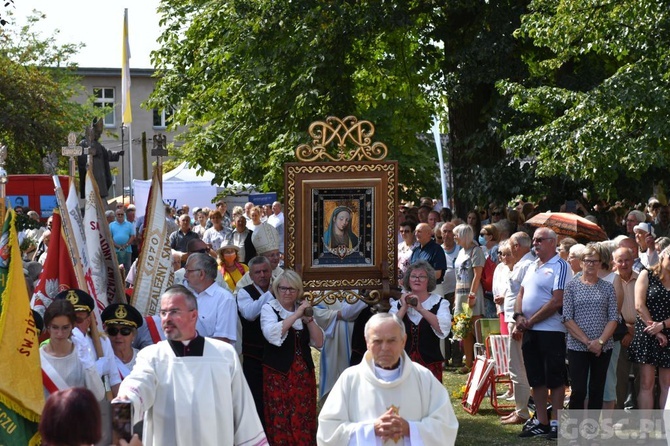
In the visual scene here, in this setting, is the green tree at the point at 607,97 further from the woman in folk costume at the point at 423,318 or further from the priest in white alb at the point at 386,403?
the priest in white alb at the point at 386,403

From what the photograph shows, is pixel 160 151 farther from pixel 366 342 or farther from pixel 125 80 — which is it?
pixel 125 80

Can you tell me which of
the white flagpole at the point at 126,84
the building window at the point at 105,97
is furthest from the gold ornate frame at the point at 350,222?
the building window at the point at 105,97

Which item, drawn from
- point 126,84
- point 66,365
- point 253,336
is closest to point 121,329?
point 66,365

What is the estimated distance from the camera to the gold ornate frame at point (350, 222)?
10.3 m

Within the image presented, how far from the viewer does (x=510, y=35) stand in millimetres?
19562

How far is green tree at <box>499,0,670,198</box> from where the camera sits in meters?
14.2

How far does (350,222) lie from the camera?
10.4 m

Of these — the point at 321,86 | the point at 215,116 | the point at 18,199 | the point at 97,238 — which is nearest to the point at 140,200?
the point at 321,86

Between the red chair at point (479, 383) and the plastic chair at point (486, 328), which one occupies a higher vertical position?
the plastic chair at point (486, 328)

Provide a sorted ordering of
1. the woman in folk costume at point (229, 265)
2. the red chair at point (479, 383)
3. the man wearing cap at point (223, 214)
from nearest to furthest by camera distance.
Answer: the red chair at point (479, 383)
the woman in folk costume at point (229, 265)
the man wearing cap at point (223, 214)

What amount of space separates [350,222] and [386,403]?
361 cm

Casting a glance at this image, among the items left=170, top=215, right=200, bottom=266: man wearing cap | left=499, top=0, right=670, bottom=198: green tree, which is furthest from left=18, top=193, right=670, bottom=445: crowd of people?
left=170, top=215, right=200, bottom=266: man wearing cap

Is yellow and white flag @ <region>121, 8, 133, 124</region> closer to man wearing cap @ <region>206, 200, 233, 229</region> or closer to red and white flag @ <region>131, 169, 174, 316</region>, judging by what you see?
man wearing cap @ <region>206, 200, 233, 229</region>

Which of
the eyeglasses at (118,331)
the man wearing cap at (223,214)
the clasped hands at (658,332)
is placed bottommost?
the clasped hands at (658,332)
